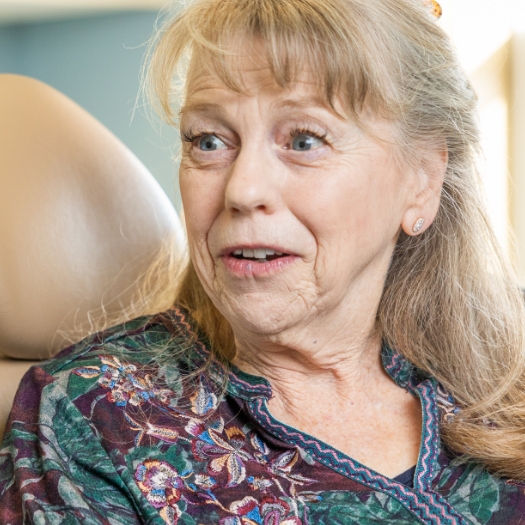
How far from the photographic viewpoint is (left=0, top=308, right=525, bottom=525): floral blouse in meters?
A: 1.12

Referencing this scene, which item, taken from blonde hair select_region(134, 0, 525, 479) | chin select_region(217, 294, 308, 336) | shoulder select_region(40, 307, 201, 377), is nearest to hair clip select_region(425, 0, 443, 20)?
blonde hair select_region(134, 0, 525, 479)

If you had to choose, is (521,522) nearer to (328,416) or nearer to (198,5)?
(328,416)

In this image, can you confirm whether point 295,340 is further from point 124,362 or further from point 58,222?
point 58,222

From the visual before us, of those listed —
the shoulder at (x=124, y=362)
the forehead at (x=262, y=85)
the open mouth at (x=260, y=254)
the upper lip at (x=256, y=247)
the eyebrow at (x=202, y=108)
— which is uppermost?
the forehead at (x=262, y=85)

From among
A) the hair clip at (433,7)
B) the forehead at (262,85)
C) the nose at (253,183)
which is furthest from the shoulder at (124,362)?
A: the hair clip at (433,7)

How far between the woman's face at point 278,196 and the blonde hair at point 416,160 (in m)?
0.04

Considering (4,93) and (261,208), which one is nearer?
(261,208)

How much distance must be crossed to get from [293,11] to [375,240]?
0.37 m

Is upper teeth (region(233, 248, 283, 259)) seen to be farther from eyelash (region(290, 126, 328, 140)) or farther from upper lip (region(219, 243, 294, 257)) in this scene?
eyelash (region(290, 126, 328, 140))

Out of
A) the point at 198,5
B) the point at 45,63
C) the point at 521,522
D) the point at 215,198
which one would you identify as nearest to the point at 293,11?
the point at 198,5

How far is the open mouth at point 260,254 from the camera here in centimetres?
122

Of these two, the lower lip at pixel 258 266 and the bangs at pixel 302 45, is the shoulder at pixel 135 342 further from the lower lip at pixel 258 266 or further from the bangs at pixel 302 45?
the bangs at pixel 302 45

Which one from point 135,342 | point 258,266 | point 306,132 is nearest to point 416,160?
point 306,132

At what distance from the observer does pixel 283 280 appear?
48.1 inches
